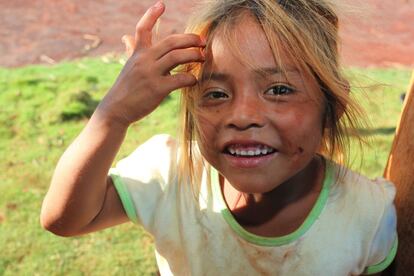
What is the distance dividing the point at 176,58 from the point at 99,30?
6.43 metres

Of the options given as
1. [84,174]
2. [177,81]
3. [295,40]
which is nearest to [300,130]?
[295,40]

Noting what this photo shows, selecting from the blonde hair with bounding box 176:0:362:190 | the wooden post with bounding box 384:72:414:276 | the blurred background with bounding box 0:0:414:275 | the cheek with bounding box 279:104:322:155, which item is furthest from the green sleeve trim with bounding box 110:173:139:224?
the wooden post with bounding box 384:72:414:276

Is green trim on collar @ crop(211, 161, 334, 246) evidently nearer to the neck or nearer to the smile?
the neck

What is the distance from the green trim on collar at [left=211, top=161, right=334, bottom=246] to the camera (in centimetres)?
215

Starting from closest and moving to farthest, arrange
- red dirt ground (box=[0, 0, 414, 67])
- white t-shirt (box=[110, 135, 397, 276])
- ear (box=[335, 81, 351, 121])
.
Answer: ear (box=[335, 81, 351, 121])
white t-shirt (box=[110, 135, 397, 276])
red dirt ground (box=[0, 0, 414, 67])

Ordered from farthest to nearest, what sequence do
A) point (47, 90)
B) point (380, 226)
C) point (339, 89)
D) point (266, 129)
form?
point (47, 90), point (380, 226), point (339, 89), point (266, 129)

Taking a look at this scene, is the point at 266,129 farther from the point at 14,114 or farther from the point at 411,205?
the point at 14,114

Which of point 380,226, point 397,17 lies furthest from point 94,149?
point 397,17

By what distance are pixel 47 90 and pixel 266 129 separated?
11.6ft

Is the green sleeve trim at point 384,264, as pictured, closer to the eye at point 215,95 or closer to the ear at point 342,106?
the ear at point 342,106

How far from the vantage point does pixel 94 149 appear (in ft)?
6.11

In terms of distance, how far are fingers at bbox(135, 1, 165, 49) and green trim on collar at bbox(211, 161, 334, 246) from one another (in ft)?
1.88

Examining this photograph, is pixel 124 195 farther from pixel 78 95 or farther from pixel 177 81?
pixel 78 95

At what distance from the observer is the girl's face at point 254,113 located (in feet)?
5.93
